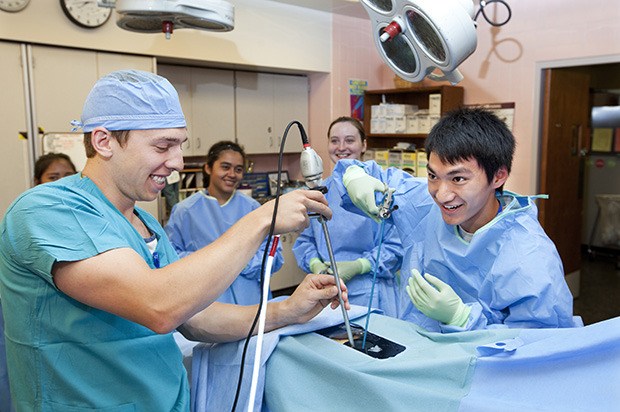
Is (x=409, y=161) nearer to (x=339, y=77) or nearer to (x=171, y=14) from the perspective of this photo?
(x=339, y=77)

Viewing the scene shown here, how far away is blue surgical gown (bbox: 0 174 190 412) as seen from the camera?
964mm

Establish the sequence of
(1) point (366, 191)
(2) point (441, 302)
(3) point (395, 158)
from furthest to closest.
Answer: (3) point (395, 158)
(1) point (366, 191)
(2) point (441, 302)

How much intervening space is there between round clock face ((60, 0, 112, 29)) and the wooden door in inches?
130

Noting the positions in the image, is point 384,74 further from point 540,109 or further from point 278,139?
point 540,109

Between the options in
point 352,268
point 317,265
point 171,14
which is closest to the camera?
point 171,14

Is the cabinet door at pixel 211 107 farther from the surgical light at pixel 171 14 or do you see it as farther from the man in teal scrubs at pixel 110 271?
the man in teal scrubs at pixel 110 271

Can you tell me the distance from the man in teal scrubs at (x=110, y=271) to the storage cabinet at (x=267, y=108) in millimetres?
3566

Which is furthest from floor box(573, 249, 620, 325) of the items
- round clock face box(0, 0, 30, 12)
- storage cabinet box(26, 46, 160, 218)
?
round clock face box(0, 0, 30, 12)

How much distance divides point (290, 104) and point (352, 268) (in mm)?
3003

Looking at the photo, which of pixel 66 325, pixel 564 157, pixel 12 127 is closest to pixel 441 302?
pixel 66 325

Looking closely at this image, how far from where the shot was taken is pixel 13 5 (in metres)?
2.98

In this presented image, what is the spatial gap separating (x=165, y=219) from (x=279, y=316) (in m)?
3.11

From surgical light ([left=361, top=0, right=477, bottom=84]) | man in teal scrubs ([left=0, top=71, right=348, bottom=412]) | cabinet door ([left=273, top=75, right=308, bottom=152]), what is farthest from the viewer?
cabinet door ([left=273, top=75, right=308, bottom=152])

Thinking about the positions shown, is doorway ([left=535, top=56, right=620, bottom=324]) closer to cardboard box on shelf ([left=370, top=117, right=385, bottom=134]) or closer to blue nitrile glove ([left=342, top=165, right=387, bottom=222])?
cardboard box on shelf ([left=370, top=117, right=385, bottom=134])
